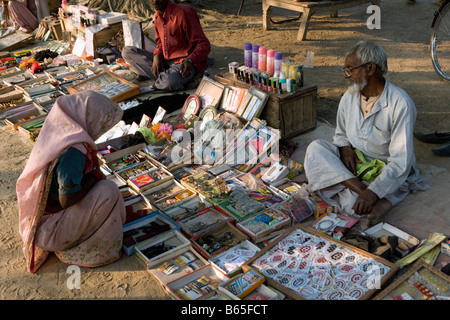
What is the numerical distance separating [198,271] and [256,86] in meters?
2.46

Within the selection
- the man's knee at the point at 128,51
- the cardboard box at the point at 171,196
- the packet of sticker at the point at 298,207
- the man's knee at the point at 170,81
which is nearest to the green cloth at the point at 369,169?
the packet of sticker at the point at 298,207

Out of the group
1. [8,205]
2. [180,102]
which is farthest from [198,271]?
[180,102]

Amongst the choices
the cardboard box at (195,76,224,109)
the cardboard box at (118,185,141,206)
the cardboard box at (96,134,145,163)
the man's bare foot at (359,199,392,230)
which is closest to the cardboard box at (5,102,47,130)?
the cardboard box at (96,134,145,163)

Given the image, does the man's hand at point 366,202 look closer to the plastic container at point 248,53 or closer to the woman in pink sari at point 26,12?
the plastic container at point 248,53

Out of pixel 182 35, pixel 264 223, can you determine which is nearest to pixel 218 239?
pixel 264 223

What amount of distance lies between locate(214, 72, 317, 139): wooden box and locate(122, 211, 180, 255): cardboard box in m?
1.71

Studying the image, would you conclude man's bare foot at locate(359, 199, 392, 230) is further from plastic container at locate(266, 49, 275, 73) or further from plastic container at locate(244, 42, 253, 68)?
plastic container at locate(244, 42, 253, 68)

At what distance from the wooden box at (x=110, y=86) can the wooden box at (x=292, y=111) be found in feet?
6.45

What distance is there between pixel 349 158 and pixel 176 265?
5.61 ft

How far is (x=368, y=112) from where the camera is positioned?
362 cm

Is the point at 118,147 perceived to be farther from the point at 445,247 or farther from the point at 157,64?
the point at 445,247

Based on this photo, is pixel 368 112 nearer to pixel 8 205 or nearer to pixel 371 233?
pixel 371 233

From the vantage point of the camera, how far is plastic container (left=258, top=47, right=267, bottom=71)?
493cm

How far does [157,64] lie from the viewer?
6.33m
